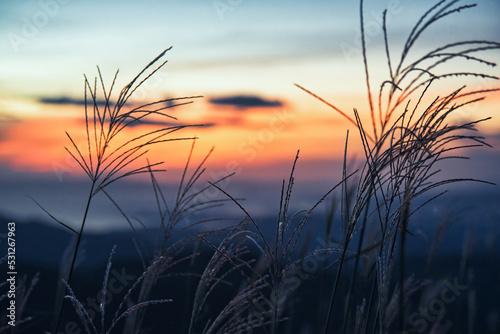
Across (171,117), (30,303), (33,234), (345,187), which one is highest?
(171,117)

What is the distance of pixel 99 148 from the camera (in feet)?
6.00

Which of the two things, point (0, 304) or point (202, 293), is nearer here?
point (202, 293)

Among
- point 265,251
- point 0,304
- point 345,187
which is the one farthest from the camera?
point 0,304

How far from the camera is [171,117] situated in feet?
6.19

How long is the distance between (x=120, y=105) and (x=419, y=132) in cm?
108

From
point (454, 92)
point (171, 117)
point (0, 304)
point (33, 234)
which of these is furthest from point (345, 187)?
point (33, 234)

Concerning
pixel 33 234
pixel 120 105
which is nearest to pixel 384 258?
pixel 120 105

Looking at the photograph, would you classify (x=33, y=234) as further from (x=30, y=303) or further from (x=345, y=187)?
(x=345, y=187)

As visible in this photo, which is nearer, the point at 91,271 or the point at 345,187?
the point at 345,187

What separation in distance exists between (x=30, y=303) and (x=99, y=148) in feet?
23.8

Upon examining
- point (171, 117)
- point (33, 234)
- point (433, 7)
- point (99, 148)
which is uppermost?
point (433, 7)

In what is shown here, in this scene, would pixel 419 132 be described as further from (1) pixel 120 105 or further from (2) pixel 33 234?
(2) pixel 33 234

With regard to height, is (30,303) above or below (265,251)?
below

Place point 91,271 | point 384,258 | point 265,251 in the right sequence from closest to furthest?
point 265,251 → point 384,258 → point 91,271
